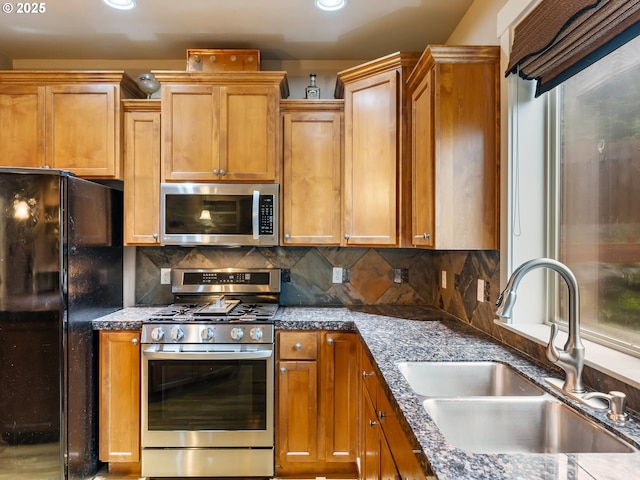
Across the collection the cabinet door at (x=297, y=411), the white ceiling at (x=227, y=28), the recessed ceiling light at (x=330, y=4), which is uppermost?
the white ceiling at (x=227, y=28)

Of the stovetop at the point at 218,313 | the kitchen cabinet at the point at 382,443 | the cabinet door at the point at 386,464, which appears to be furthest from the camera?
the stovetop at the point at 218,313

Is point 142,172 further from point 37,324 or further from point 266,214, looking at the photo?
point 37,324

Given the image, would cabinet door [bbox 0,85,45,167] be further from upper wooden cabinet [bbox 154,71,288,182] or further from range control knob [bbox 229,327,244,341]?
range control knob [bbox 229,327,244,341]

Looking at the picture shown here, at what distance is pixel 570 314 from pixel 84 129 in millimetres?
2737

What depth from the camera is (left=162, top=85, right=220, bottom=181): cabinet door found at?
94.1 inches

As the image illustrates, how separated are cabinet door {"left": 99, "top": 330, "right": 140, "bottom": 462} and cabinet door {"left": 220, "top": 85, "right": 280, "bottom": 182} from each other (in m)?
1.17

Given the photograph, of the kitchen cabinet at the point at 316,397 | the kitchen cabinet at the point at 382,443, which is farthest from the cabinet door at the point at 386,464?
the kitchen cabinet at the point at 316,397

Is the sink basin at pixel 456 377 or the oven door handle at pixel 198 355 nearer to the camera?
the sink basin at pixel 456 377

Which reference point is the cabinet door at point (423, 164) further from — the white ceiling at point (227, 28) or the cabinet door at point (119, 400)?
the cabinet door at point (119, 400)

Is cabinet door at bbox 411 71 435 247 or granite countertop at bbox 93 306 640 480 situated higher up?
cabinet door at bbox 411 71 435 247

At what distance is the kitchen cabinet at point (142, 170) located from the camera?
2457 millimetres

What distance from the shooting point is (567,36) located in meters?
1.28

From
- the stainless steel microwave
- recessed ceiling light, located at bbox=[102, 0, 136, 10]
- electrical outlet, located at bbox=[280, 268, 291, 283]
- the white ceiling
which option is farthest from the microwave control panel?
recessed ceiling light, located at bbox=[102, 0, 136, 10]

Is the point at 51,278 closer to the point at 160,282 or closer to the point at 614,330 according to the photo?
the point at 160,282
